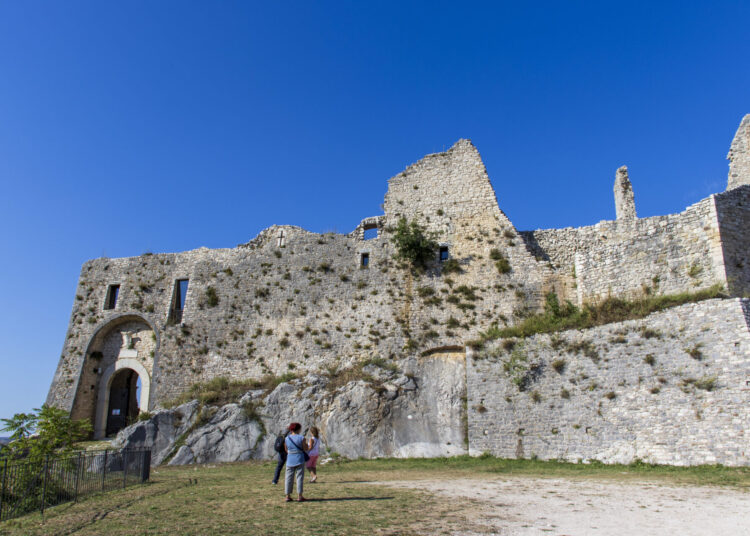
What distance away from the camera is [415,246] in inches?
981

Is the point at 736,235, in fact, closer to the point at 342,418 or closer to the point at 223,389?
the point at 342,418

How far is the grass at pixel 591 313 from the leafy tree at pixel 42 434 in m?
13.5

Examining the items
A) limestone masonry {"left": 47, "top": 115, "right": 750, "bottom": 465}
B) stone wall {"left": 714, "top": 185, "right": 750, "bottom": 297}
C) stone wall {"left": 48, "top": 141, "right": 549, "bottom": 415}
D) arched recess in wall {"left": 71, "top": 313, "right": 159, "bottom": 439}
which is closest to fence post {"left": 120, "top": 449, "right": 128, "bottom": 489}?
limestone masonry {"left": 47, "top": 115, "right": 750, "bottom": 465}

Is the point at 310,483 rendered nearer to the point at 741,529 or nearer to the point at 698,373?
the point at 741,529

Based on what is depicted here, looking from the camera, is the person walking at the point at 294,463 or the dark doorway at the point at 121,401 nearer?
the person walking at the point at 294,463

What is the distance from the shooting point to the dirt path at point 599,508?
303 inches

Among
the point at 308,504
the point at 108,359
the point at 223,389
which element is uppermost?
the point at 108,359

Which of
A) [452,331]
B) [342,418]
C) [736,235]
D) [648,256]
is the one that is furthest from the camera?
[452,331]

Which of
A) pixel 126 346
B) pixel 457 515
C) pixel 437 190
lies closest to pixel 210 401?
pixel 126 346

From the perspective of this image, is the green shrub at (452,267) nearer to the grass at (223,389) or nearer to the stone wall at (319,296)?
the stone wall at (319,296)

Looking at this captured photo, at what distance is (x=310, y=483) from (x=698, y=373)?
36.4ft

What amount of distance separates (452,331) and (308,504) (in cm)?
1390

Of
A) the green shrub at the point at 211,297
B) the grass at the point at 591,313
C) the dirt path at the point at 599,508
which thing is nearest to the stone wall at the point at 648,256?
the grass at the point at 591,313

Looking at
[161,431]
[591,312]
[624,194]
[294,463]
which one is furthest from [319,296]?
[294,463]
